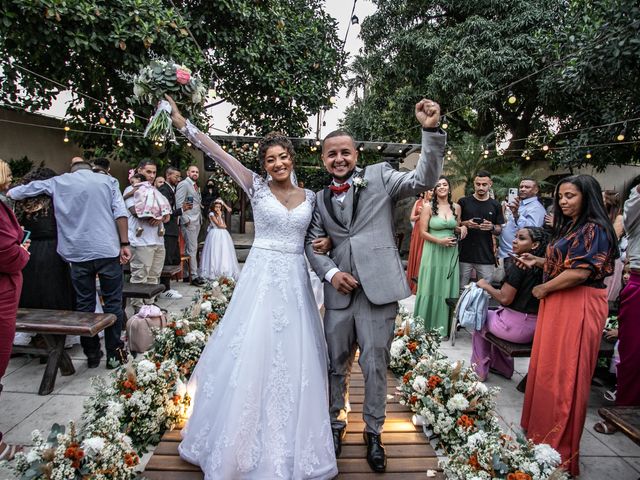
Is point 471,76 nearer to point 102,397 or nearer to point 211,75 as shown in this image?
point 211,75

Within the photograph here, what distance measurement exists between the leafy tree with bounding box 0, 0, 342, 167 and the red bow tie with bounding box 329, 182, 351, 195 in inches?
268

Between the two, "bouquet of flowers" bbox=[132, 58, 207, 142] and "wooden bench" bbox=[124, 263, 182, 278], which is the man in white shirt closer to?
"wooden bench" bbox=[124, 263, 182, 278]

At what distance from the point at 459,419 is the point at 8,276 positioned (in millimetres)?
3436

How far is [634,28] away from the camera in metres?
6.01

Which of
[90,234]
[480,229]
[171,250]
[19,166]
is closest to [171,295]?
[171,250]

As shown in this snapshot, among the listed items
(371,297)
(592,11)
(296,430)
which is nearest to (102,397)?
(296,430)

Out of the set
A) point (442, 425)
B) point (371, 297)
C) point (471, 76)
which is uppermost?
point (471, 76)

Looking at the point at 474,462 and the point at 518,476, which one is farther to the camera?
the point at 474,462

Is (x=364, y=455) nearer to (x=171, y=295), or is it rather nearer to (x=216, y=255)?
(x=171, y=295)

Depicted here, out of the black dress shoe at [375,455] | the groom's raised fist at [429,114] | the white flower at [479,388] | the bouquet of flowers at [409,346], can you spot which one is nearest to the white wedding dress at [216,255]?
the bouquet of flowers at [409,346]

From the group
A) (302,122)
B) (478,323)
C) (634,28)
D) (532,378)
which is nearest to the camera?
(532,378)

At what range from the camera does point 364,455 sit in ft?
9.52

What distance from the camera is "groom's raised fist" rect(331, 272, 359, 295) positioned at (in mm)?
2619

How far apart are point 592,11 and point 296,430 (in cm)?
882
